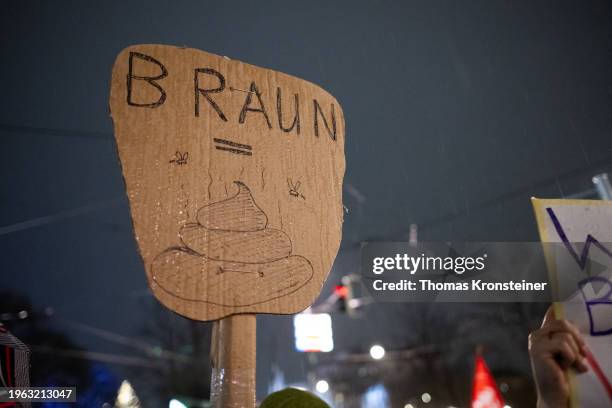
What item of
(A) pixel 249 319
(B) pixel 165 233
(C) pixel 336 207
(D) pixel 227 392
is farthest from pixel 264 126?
(D) pixel 227 392

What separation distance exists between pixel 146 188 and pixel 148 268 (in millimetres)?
208

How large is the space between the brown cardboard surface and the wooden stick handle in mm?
46

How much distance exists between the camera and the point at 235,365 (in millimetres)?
1181

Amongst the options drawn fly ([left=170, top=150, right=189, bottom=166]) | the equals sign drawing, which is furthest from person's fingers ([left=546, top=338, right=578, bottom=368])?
drawn fly ([left=170, top=150, right=189, bottom=166])

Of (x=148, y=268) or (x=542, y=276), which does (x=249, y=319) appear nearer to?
(x=148, y=268)

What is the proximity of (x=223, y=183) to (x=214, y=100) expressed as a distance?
10.6 inches

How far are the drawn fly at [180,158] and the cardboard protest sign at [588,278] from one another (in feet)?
3.47

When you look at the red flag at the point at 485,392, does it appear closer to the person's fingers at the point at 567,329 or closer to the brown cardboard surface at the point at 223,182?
the person's fingers at the point at 567,329

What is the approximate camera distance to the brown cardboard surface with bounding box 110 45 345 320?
3.91ft

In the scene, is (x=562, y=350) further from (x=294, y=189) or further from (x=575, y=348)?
(x=294, y=189)

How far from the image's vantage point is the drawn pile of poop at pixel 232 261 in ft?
3.86

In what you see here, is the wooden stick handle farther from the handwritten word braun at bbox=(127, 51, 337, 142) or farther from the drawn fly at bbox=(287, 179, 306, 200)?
the handwritten word braun at bbox=(127, 51, 337, 142)

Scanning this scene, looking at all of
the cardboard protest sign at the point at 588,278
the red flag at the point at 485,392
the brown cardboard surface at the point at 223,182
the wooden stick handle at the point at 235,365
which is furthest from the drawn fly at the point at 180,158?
the red flag at the point at 485,392

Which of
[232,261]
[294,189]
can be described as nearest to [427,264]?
[294,189]
